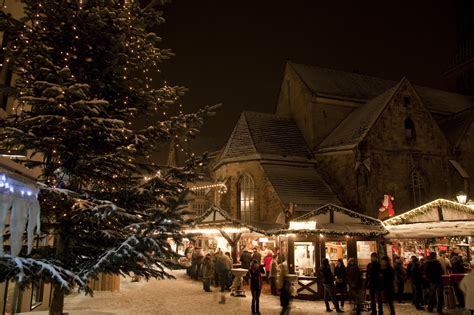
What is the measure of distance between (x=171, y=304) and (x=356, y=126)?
1866 cm

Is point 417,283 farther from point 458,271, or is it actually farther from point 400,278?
point 458,271

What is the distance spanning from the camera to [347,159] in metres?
26.0

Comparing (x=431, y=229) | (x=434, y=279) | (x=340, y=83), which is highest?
(x=340, y=83)

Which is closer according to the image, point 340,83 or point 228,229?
point 228,229

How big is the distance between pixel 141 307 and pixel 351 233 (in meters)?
9.12

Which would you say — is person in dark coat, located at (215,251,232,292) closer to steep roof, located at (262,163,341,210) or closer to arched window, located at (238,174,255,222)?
Answer: steep roof, located at (262,163,341,210)

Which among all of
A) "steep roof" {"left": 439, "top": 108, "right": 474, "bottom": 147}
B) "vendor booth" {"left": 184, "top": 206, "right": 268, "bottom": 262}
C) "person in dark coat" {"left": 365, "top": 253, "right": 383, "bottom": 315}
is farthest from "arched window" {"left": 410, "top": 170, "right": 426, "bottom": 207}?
"person in dark coat" {"left": 365, "top": 253, "right": 383, "bottom": 315}

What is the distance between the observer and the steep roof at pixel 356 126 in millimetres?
25609

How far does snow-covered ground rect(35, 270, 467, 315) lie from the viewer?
493 inches

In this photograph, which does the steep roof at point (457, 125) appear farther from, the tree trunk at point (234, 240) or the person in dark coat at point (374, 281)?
the person in dark coat at point (374, 281)

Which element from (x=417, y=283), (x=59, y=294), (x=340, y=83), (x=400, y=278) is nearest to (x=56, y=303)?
(x=59, y=294)

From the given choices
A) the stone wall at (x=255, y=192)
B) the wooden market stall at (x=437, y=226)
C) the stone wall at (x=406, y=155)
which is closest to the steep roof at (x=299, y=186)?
the stone wall at (x=255, y=192)

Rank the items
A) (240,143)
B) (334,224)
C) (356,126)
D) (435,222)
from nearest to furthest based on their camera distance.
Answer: (435,222)
(334,224)
(356,126)
(240,143)

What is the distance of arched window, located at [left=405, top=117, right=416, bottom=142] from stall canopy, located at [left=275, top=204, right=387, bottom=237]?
11483 millimetres
